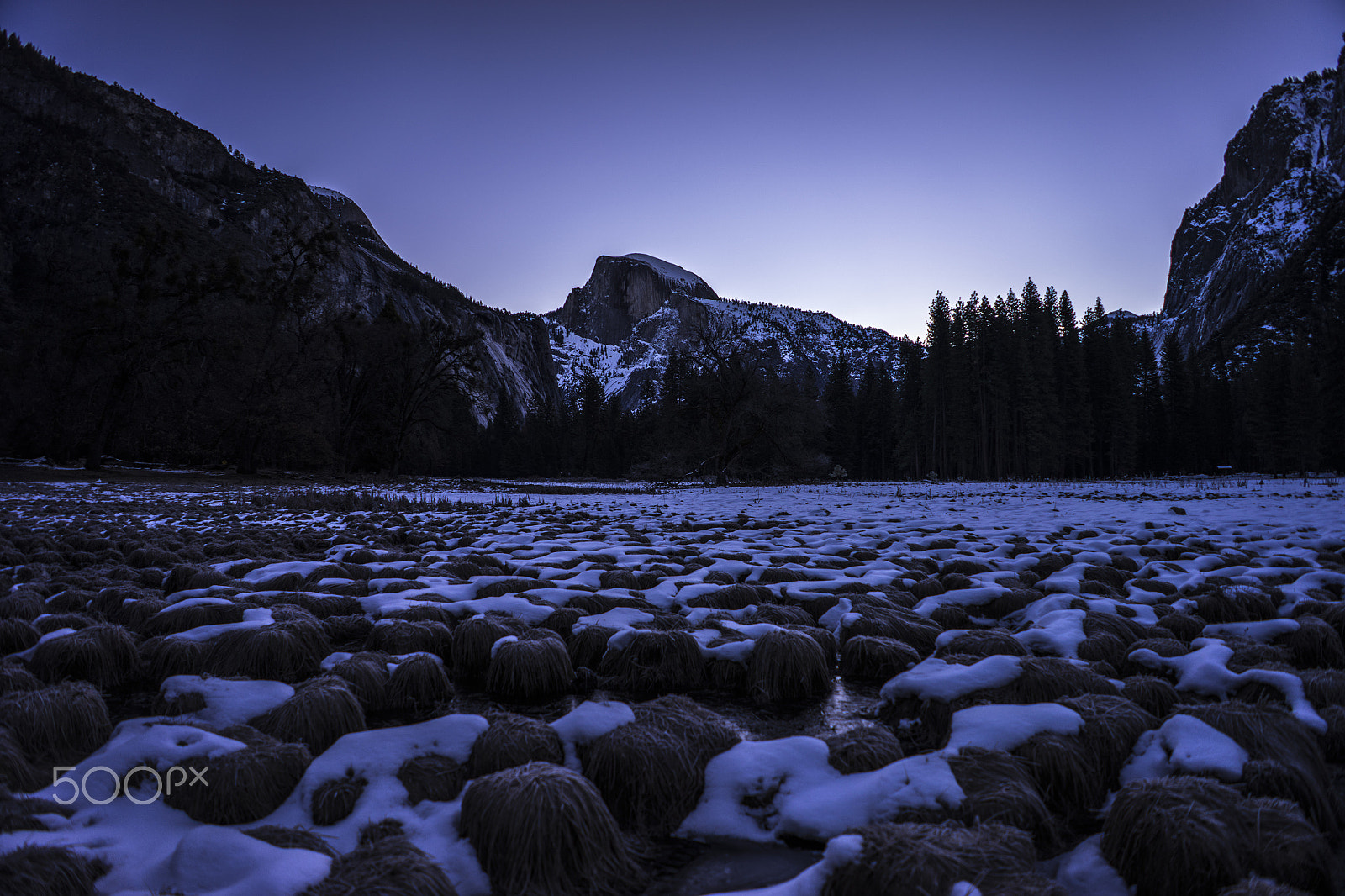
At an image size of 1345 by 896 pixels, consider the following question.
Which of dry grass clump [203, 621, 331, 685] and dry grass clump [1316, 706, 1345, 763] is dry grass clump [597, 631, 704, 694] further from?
dry grass clump [1316, 706, 1345, 763]

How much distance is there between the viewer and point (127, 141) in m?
93.9

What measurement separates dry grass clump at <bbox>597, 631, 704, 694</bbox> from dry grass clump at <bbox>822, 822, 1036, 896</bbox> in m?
1.60

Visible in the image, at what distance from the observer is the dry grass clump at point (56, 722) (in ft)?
7.02

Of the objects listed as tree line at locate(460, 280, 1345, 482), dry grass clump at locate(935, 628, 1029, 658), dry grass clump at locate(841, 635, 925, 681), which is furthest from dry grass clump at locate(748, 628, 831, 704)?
tree line at locate(460, 280, 1345, 482)

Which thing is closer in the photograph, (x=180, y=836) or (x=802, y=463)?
(x=180, y=836)

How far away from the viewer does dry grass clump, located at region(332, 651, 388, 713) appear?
2.72m

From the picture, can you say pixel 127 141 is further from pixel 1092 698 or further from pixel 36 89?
pixel 1092 698

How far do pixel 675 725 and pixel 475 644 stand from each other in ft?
5.00

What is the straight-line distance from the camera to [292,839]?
159 centimetres

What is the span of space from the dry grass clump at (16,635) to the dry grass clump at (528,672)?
2455 millimetres

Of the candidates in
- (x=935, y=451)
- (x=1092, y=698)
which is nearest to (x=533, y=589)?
(x=1092, y=698)

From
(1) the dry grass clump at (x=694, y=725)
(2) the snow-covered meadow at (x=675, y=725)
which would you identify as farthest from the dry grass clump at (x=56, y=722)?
(1) the dry grass clump at (x=694, y=725)

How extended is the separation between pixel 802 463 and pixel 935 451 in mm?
23143

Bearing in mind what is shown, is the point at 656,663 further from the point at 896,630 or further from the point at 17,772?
the point at 17,772
